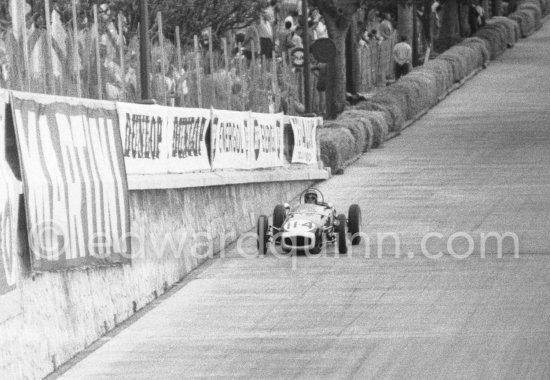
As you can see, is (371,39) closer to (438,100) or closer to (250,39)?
(438,100)

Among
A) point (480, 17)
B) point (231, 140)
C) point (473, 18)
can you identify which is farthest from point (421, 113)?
point (480, 17)

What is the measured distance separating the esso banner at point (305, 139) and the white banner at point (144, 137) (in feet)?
31.6

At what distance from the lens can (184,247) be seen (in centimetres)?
1791

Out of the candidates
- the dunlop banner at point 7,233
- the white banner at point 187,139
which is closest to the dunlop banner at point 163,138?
the white banner at point 187,139

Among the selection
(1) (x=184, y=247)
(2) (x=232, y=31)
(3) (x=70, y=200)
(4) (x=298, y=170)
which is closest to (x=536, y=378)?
(3) (x=70, y=200)

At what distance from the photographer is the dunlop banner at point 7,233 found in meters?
10.9

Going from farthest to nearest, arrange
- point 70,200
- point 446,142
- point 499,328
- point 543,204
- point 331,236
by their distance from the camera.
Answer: point 446,142, point 543,204, point 331,236, point 499,328, point 70,200

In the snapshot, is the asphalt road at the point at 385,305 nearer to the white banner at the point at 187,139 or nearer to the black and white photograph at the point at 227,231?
the black and white photograph at the point at 227,231

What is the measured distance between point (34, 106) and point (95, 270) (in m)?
2.17

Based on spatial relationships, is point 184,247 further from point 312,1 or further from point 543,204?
point 312,1

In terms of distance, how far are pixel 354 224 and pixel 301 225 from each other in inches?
49.5

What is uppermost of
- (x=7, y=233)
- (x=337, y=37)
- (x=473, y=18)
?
(x=473, y=18)

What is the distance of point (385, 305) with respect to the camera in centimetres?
1519

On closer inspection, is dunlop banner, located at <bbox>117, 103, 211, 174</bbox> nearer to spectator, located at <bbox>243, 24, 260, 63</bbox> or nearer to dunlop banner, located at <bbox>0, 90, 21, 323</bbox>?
dunlop banner, located at <bbox>0, 90, 21, 323</bbox>
